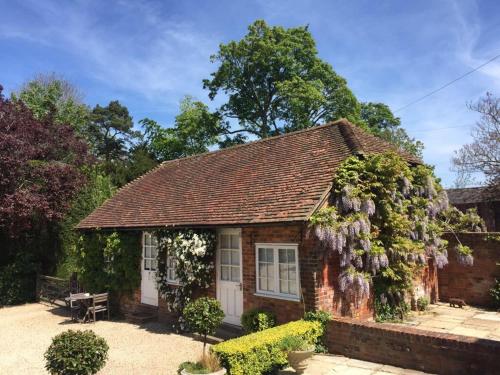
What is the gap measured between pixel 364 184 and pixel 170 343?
6.38 meters

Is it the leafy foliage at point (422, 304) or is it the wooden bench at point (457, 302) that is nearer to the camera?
the leafy foliage at point (422, 304)

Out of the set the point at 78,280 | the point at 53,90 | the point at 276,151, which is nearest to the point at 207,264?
the point at 276,151

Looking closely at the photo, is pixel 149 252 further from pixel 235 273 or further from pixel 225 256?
pixel 235 273

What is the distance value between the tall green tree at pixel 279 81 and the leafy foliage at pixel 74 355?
24018 mm

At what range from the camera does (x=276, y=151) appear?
14023 mm

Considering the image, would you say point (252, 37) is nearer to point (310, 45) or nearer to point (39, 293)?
point (310, 45)

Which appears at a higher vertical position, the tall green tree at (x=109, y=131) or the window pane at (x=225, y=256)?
the tall green tree at (x=109, y=131)

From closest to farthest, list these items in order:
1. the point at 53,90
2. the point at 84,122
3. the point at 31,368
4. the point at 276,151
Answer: the point at 31,368
the point at 276,151
the point at 53,90
the point at 84,122

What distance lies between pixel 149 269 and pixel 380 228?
7.84 metres

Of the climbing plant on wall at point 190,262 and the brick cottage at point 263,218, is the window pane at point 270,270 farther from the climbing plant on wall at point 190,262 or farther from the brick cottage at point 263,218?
the climbing plant on wall at point 190,262

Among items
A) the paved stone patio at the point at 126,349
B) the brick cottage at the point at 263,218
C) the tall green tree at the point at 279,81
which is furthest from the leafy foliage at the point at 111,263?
the tall green tree at the point at 279,81

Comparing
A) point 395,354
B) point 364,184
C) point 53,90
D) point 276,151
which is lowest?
point 395,354

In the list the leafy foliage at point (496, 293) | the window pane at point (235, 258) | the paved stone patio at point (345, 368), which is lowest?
the paved stone patio at point (345, 368)

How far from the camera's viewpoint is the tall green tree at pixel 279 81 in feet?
96.6
